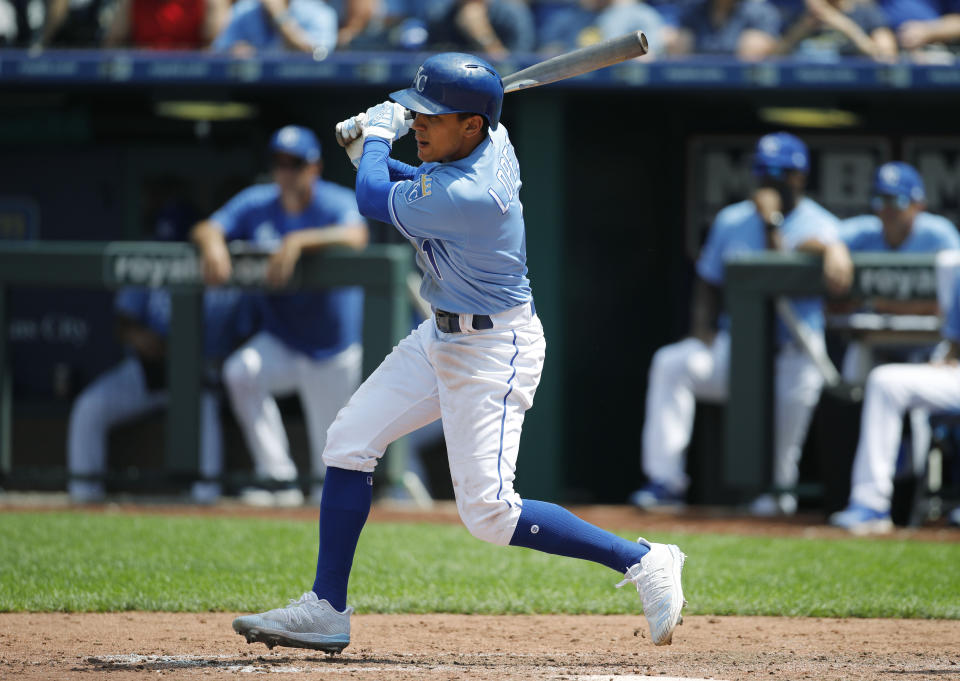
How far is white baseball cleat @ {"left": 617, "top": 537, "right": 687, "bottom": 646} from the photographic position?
11.7ft

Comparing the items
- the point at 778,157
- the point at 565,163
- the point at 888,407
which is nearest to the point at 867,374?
the point at 888,407

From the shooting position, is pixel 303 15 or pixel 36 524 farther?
pixel 303 15

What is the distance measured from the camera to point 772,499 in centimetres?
657

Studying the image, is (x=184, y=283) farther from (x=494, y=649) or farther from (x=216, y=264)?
(x=494, y=649)

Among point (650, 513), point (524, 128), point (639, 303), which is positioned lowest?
point (650, 513)

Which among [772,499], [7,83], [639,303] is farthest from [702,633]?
[7,83]

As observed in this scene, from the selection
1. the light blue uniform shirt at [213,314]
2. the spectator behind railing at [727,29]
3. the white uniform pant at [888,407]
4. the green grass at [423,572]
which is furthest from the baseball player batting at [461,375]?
the spectator behind railing at [727,29]

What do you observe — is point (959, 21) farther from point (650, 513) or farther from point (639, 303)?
point (650, 513)

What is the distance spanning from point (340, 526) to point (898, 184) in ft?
12.5

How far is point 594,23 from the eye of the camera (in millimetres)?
7867

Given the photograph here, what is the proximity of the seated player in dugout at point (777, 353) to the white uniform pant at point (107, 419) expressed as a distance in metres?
1.98

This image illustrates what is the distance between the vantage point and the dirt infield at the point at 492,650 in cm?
334

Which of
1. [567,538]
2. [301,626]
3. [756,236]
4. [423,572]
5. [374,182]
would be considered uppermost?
[374,182]

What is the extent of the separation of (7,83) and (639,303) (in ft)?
11.5
